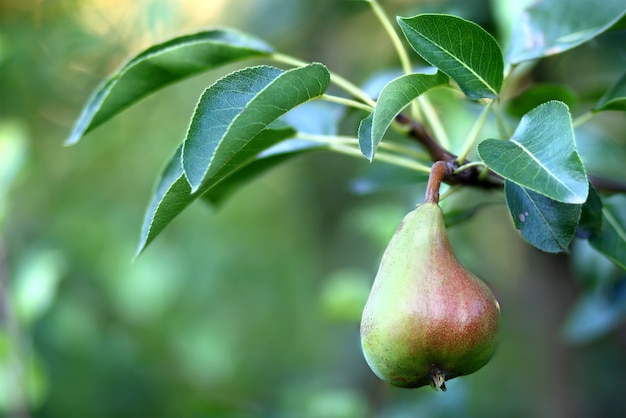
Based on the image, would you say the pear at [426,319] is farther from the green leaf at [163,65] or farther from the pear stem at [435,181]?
the green leaf at [163,65]

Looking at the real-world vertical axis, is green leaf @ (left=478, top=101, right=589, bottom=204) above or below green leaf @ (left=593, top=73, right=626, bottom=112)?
above

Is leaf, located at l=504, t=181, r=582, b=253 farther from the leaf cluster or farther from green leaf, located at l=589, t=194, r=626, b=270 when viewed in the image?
green leaf, located at l=589, t=194, r=626, b=270

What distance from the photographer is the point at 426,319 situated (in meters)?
0.46

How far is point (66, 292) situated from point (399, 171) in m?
1.40

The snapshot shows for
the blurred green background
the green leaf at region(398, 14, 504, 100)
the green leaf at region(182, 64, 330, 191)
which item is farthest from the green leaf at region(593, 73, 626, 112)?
the blurred green background

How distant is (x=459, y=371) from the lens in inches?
19.1

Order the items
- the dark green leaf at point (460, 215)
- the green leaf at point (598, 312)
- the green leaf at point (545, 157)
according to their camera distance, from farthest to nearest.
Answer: the green leaf at point (598, 312) < the dark green leaf at point (460, 215) < the green leaf at point (545, 157)

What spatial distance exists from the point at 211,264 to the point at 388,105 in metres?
1.68

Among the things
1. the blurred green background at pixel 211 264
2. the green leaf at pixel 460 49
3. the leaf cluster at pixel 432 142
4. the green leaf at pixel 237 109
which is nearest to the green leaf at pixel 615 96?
the leaf cluster at pixel 432 142

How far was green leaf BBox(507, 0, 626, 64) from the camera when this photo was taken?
728mm

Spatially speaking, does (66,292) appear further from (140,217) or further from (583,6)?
(583,6)

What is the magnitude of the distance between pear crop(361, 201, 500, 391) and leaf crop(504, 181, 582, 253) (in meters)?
0.06

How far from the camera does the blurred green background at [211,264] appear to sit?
4.79 ft

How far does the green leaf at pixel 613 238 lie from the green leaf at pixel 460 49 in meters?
0.16
